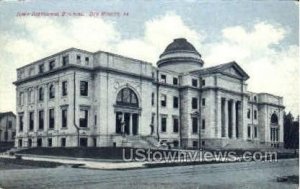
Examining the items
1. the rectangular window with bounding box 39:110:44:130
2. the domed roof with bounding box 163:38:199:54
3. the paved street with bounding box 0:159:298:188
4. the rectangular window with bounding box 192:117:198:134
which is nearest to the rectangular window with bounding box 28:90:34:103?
the rectangular window with bounding box 39:110:44:130

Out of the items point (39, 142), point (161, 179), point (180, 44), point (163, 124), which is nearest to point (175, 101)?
point (163, 124)

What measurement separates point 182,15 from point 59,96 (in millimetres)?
9380

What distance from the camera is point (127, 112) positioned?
1764cm

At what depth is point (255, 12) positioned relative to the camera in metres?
7.64

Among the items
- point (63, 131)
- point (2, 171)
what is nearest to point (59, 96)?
point (63, 131)

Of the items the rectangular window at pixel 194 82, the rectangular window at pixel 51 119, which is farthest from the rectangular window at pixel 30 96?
the rectangular window at pixel 194 82

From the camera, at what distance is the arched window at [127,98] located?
57.4 ft

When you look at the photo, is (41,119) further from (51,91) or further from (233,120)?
(233,120)

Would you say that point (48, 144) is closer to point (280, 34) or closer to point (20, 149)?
point (20, 149)

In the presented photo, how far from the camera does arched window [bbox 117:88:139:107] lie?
17500 millimetres

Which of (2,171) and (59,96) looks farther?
(59,96)

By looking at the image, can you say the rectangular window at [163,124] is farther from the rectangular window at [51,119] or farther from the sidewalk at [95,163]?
the sidewalk at [95,163]

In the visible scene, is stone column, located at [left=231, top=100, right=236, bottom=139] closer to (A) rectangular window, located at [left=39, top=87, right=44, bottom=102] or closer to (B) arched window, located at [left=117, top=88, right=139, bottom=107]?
(B) arched window, located at [left=117, top=88, right=139, bottom=107]

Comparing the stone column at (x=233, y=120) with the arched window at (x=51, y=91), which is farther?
the stone column at (x=233, y=120)
